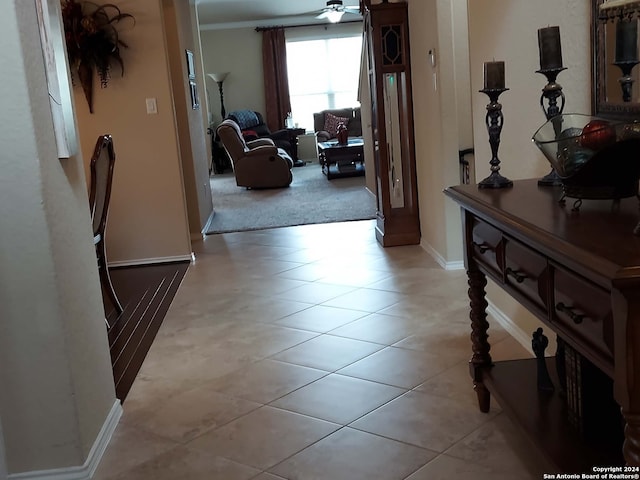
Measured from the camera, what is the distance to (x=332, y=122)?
11.1 m

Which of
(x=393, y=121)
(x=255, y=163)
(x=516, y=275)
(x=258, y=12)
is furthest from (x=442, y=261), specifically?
(x=258, y=12)

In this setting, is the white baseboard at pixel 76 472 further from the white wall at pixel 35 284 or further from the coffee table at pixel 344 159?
the coffee table at pixel 344 159

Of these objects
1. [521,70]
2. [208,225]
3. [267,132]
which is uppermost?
[521,70]

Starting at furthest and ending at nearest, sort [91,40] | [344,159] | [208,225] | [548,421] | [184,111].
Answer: [344,159] → [208,225] → [184,111] → [91,40] → [548,421]

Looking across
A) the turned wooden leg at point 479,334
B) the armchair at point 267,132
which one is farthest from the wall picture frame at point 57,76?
the armchair at point 267,132

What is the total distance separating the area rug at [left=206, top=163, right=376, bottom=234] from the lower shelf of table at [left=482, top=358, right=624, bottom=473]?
3.96 m

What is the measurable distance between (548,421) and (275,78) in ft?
34.5

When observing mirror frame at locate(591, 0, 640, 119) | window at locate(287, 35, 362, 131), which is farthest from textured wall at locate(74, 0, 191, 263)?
window at locate(287, 35, 362, 131)

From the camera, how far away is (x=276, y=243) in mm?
5395

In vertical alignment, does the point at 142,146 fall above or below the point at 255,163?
above

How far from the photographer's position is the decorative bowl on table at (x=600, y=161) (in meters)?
1.46

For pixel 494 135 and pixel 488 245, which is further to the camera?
pixel 494 135

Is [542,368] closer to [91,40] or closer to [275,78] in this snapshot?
[91,40]

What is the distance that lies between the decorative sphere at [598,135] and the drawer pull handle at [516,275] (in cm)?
35
